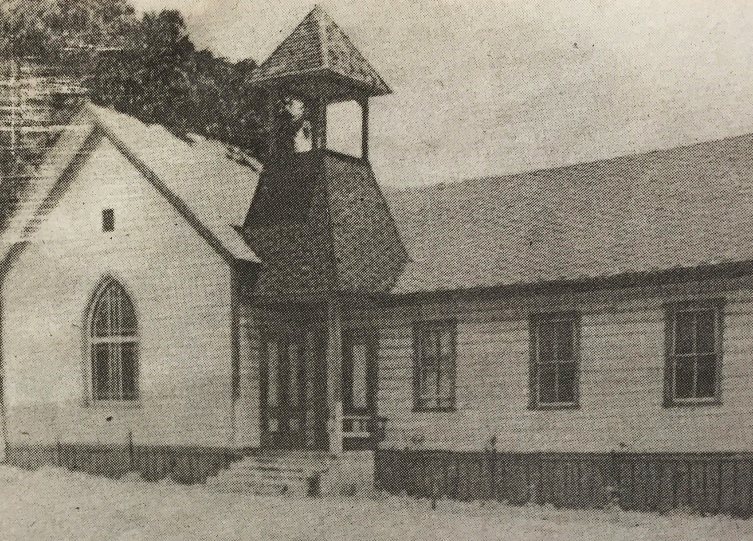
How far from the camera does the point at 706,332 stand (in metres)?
11.3

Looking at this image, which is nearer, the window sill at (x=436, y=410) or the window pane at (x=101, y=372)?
the window sill at (x=436, y=410)

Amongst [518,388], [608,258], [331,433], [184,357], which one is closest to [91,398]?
[184,357]

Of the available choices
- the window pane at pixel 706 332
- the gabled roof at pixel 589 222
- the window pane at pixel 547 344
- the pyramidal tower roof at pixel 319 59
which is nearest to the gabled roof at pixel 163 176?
the pyramidal tower roof at pixel 319 59

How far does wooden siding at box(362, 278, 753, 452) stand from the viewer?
1101cm

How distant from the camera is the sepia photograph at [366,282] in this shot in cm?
995

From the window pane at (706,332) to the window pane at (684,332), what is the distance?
67mm

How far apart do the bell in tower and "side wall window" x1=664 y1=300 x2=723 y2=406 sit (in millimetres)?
3690

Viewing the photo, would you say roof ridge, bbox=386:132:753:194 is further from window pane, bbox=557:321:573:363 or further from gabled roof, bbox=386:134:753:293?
window pane, bbox=557:321:573:363

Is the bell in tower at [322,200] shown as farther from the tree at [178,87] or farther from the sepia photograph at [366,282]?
the tree at [178,87]

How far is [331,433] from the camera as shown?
12.7 meters

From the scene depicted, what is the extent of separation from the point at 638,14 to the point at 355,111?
5.58 m

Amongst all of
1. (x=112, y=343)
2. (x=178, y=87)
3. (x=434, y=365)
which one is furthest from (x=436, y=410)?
(x=178, y=87)

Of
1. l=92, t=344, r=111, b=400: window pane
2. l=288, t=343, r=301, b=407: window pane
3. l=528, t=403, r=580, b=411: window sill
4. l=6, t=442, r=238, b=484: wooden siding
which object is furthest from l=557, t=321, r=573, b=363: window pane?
l=92, t=344, r=111, b=400: window pane

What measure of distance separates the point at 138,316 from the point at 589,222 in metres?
5.72
